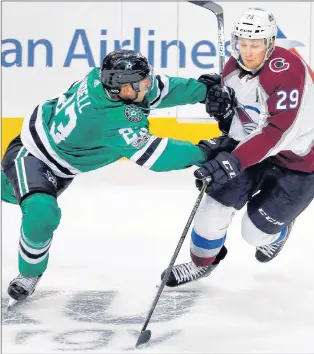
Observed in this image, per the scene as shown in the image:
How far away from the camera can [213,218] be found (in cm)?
324

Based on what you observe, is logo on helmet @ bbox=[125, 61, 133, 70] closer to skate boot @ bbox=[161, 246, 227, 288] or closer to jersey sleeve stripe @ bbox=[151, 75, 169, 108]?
jersey sleeve stripe @ bbox=[151, 75, 169, 108]

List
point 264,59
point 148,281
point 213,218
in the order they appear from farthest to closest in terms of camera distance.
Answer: point 148,281 < point 213,218 < point 264,59

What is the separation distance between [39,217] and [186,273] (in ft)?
2.12

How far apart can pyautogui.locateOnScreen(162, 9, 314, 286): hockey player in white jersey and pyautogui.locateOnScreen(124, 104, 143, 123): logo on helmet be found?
0.25 metres

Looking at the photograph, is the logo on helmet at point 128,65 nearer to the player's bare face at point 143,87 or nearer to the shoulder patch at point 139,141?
the player's bare face at point 143,87

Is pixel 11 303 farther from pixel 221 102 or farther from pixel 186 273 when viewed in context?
pixel 221 102

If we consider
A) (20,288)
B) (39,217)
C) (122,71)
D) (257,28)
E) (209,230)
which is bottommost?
(20,288)

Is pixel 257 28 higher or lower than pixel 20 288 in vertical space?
higher

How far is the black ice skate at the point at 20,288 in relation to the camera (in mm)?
3049

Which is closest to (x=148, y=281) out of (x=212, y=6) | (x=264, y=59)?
(x=264, y=59)

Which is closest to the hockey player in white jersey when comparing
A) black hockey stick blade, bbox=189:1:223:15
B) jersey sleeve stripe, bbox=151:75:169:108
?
jersey sleeve stripe, bbox=151:75:169:108

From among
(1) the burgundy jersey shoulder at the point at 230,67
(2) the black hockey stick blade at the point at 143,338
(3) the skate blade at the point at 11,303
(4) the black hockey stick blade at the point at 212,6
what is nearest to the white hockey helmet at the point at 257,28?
(1) the burgundy jersey shoulder at the point at 230,67

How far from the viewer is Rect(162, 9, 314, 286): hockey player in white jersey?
116 inches

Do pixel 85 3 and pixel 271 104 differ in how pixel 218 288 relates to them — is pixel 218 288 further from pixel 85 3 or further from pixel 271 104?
pixel 85 3
